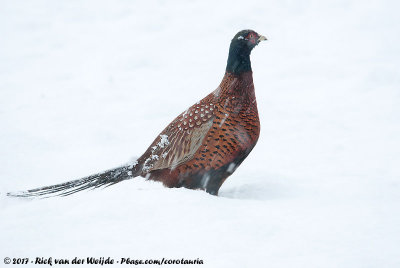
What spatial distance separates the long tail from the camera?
3.78 m

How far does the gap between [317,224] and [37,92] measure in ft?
20.5

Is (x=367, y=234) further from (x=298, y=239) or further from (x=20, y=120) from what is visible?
(x=20, y=120)

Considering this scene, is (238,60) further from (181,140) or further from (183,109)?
(183,109)

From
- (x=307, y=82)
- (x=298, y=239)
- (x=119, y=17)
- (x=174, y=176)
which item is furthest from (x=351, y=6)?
(x=298, y=239)

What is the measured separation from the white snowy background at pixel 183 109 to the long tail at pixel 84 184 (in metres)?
0.15

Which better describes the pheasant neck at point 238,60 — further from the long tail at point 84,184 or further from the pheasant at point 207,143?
the long tail at point 84,184

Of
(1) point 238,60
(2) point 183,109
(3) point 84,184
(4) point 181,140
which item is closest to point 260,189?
(4) point 181,140

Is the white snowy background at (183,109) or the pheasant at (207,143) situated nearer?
the white snowy background at (183,109)

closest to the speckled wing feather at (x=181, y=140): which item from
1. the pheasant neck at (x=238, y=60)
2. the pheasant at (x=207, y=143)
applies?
the pheasant at (x=207, y=143)

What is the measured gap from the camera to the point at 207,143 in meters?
3.66

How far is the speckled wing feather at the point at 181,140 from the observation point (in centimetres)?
370

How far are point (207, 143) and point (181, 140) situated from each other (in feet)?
0.77

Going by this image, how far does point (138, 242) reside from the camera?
2.60 metres

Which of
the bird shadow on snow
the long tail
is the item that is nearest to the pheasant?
the long tail
